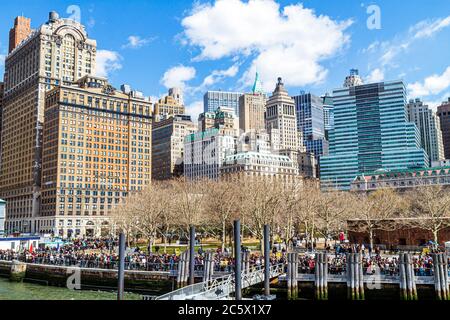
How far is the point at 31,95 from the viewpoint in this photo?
164 metres

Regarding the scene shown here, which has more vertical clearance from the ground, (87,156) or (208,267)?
(87,156)

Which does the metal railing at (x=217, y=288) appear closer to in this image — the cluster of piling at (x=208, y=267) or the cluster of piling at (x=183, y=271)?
the cluster of piling at (x=208, y=267)

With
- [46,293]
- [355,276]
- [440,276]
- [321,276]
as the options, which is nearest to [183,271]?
[321,276]

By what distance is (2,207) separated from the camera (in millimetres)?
103000

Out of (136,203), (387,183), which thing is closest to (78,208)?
(136,203)

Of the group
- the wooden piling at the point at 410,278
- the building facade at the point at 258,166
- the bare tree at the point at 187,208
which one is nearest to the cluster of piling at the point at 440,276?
the wooden piling at the point at 410,278

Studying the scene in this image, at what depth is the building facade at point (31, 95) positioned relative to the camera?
15938 cm

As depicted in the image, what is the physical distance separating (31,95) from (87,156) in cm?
3427

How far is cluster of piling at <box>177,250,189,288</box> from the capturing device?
1669 inches

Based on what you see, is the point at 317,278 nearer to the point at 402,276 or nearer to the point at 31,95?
the point at 402,276

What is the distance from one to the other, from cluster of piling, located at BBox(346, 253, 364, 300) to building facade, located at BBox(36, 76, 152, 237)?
10911 centimetres

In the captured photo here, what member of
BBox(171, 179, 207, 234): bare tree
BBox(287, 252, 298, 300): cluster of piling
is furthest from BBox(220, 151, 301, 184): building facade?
BBox(287, 252, 298, 300): cluster of piling
